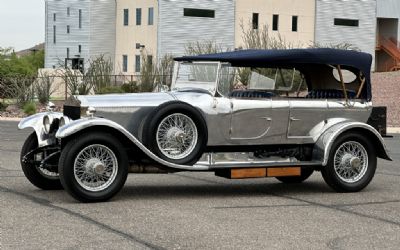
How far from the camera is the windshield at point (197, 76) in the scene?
418 inches

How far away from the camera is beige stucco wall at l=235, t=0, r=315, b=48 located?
207 feet

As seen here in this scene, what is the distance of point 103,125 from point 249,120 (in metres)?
2.08

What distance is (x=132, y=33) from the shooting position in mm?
64125

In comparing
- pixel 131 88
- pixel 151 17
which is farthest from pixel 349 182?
pixel 151 17

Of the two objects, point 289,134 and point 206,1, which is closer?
point 289,134

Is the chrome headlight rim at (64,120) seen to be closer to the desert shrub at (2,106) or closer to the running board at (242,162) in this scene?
the running board at (242,162)

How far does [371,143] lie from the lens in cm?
1128

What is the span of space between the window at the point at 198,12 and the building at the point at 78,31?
736cm

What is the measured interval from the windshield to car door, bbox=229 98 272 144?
0.44 metres

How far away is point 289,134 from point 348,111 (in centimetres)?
107

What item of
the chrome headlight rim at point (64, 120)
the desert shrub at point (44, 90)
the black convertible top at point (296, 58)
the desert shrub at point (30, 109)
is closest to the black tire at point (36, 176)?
the chrome headlight rim at point (64, 120)

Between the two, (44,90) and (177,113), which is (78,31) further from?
(177,113)

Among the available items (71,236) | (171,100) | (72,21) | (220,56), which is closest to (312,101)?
(220,56)

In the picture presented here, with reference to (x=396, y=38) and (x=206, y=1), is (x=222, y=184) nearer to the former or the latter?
(x=206, y=1)
